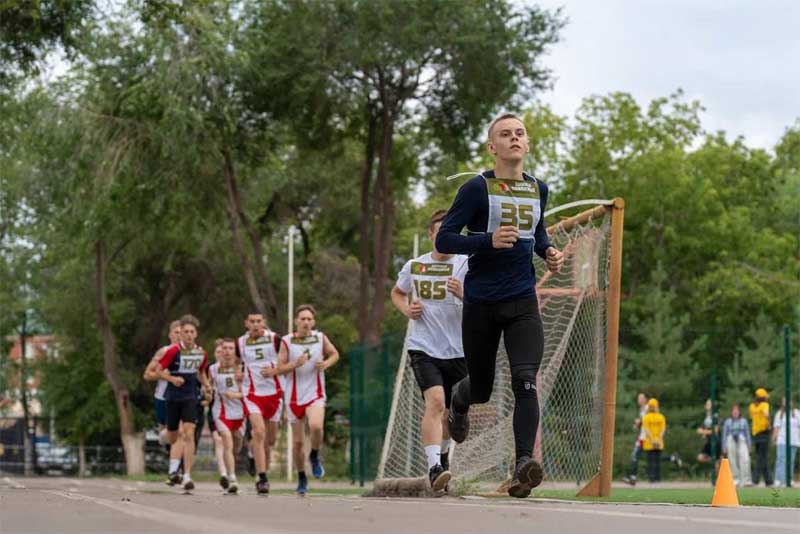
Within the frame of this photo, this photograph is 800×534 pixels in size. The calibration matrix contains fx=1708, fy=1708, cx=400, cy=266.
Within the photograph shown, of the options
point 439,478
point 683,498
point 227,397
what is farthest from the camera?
point 227,397

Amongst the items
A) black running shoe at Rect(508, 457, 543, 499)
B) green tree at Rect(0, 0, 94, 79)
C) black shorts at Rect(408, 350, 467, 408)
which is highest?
green tree at Rect(0, 0, 94, 79)

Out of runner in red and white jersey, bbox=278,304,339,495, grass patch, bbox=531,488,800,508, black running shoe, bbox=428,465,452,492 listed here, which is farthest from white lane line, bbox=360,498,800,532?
runner in red and white jersey, bbox=278,304,339,495


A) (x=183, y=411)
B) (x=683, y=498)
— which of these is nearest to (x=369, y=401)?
(x=183, y=411)

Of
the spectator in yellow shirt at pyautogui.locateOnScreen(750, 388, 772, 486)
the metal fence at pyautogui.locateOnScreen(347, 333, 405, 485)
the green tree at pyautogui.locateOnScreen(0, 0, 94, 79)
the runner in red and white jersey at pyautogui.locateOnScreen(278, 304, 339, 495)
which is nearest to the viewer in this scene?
the runner in red and white jersey at pyautogui.locateOnScreen(278, 304, 339, 495)

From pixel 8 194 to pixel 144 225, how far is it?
8.76 metres

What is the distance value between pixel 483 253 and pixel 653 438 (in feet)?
71.0

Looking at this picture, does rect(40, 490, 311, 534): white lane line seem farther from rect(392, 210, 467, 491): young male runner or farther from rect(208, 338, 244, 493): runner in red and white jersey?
rect(208, 338, 244, 493): runner in red and white jersey

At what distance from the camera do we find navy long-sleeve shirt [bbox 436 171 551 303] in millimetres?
9867

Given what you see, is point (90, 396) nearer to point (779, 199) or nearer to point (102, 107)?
point (102, 107)

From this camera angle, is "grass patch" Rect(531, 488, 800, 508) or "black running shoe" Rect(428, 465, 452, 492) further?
"grass patch" Rect(531, 488, 800, 508)

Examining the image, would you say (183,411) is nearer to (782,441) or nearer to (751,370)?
(782,441)

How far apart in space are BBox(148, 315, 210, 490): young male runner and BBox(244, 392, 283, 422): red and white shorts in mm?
1547

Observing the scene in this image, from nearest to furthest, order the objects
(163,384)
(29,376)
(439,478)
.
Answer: (439,478) → (163,384) → (29,376)

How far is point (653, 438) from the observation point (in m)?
30.9
